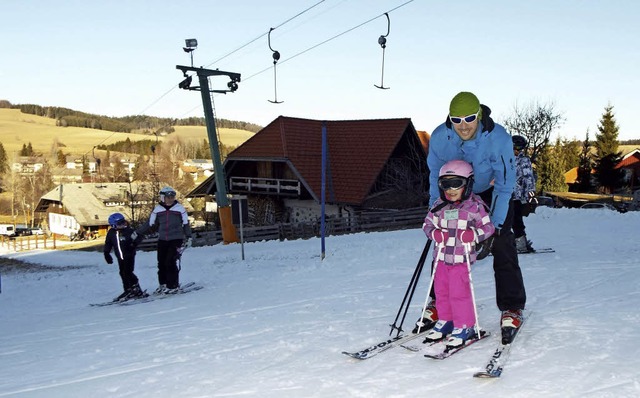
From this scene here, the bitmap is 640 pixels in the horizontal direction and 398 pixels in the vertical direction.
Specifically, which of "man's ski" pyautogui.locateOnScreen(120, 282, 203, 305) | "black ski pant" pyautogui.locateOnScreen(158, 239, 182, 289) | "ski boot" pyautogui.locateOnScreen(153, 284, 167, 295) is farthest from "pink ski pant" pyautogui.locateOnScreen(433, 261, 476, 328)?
"ski boot" pyautogui.locateOnScreen(153, 284, 167, 295)

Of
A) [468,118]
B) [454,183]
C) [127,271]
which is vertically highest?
[468,118]

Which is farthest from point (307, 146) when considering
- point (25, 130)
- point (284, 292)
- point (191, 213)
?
point (25, 130)

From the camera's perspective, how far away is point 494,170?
13.8 ft

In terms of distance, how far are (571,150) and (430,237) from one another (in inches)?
2794

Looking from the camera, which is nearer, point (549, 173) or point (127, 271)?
point (127, 271)

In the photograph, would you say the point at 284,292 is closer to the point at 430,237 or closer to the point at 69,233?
the point at 430,237

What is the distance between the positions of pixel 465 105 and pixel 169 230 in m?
6.21

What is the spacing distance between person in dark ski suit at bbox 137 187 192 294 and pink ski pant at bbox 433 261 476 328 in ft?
18.3

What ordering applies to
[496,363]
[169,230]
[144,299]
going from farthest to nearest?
[169,230] < [144,299] < [496,363]

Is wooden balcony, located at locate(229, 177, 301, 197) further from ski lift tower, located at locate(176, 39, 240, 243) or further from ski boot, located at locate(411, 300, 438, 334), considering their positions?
ski boot, located at locate(411, 300, 438, 334)

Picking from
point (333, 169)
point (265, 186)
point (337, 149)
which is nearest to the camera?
point (333, 169)

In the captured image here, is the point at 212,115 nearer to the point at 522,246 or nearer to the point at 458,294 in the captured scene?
the point at 522,246

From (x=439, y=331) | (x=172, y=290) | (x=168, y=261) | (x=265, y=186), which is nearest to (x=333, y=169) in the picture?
(x=265, y=186)

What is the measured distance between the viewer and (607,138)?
57.1m
